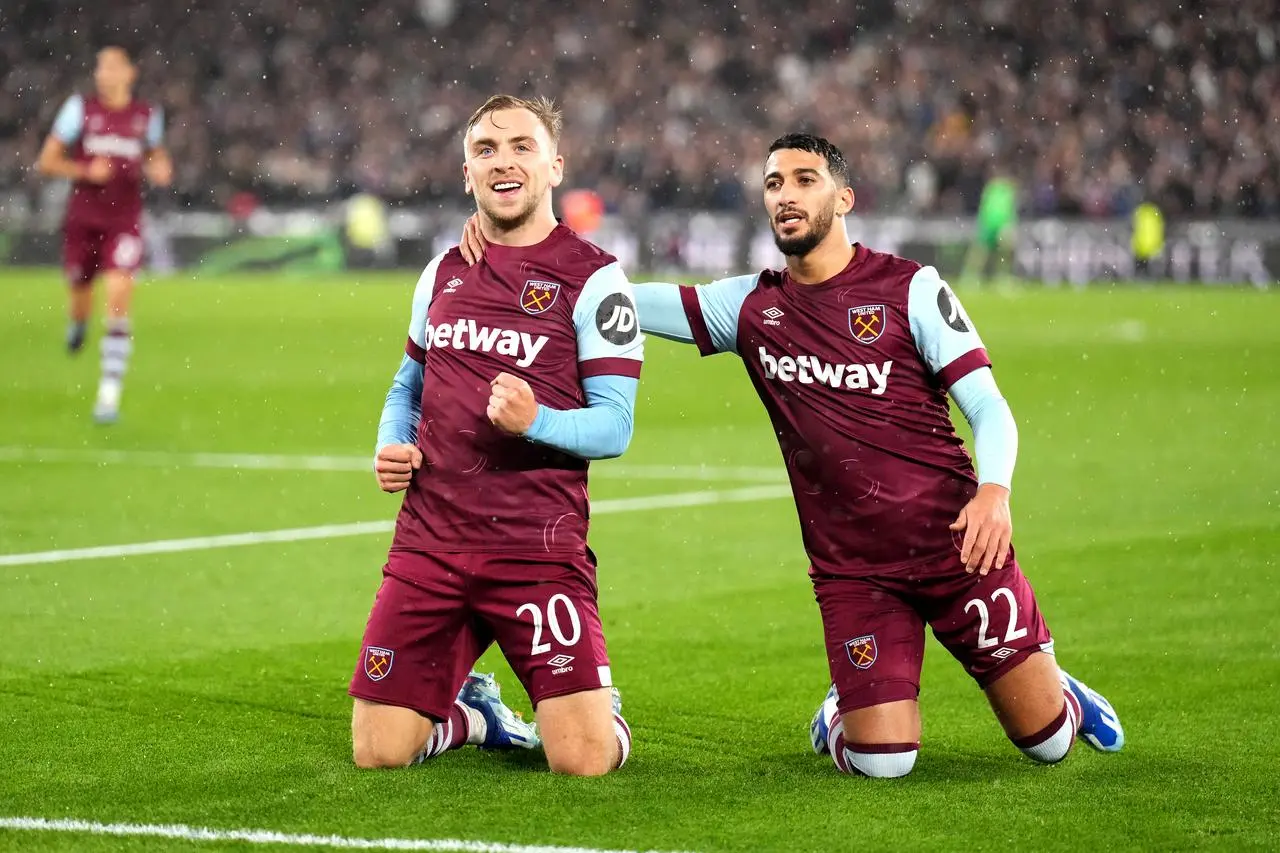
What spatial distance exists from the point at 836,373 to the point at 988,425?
0.47m

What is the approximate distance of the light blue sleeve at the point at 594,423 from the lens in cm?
517

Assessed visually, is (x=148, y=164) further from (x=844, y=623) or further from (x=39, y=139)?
(x=39, y=139)

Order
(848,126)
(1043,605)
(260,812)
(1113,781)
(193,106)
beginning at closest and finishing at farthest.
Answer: (260,812) < (1113,781) < (1043,605) < (848,126) < (193,106)

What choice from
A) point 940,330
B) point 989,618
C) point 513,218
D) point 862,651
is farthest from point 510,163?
point 989,618

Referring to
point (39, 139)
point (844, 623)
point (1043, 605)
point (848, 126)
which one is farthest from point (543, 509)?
point (39, 139)

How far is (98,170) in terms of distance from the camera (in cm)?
1413

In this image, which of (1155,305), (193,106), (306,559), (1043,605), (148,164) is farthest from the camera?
(193,106)

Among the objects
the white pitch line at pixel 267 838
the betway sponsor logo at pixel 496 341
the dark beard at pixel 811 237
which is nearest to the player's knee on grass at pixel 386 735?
the white pitch line at pixel 267 838

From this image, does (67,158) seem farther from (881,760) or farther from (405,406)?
(881,760)

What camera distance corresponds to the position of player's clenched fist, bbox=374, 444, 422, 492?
5371 millimetres

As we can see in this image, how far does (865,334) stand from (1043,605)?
290 cm

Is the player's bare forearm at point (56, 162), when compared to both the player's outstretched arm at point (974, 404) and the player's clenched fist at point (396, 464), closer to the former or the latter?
the player's clenched fist at point (396, 464)

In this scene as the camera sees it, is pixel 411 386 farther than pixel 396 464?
Yes

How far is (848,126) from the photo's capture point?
38125 mm
